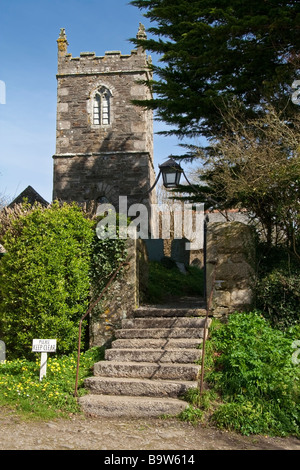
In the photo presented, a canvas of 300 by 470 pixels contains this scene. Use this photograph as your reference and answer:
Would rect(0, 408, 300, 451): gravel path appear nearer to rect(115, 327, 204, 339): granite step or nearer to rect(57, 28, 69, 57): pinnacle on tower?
rect(115, 327, 204, 339): granite step

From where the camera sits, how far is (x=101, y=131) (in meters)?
18.4

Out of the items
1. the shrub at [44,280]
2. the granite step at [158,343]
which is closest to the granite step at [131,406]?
the granite step at [158,343]

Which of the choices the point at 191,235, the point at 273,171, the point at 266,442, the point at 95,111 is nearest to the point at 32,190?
the point at 95,111

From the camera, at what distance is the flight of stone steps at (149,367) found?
213 inches

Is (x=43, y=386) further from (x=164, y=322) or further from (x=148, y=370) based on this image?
(x=164, y=322)

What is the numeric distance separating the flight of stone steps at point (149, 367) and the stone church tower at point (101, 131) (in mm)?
10999

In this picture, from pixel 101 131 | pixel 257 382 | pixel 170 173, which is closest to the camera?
pixel 257 382

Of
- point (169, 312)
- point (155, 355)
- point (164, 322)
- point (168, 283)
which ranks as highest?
point (168, 283)

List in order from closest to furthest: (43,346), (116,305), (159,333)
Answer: (43,346) < (159,333) < (116,305)

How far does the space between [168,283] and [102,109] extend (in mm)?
9721

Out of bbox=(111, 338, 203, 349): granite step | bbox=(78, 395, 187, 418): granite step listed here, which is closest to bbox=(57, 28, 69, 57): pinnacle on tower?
bbox=(111, 338, 203, 349): granite step

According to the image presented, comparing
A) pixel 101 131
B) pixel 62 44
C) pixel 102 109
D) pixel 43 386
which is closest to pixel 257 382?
pixel 43 386

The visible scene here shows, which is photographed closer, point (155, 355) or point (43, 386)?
point (43, 386)

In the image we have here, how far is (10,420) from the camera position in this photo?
5.16 meters
